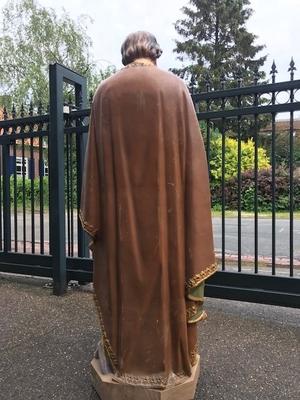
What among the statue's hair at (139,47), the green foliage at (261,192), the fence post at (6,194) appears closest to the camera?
the statue's hair at (139,47)

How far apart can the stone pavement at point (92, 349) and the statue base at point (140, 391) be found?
0.23 m

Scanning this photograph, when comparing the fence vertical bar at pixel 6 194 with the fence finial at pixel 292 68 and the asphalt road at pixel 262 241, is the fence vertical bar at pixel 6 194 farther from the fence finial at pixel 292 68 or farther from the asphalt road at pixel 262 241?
the asphalt road at pixel 262 241

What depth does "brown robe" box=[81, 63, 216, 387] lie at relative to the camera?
2.30 meters

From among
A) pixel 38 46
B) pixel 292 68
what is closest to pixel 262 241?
pixel 292 68

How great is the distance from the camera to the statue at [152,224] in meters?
2.30

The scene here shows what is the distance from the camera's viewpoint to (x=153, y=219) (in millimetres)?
2297

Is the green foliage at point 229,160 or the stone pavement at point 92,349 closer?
the stone pavement at point 92,349

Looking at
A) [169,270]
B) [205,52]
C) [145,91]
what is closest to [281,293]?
[169,270]

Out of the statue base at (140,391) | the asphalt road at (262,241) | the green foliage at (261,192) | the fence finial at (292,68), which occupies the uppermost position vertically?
the fence finial at (292,68)

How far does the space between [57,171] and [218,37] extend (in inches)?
1220

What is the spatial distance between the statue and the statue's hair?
0.22 ft

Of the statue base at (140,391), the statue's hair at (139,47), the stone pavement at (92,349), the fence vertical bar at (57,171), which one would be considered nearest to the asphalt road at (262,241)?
the stone pavement at (92,349)

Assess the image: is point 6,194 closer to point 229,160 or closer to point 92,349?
point 92,349

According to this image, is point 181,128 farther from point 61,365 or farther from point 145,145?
point 61,365
